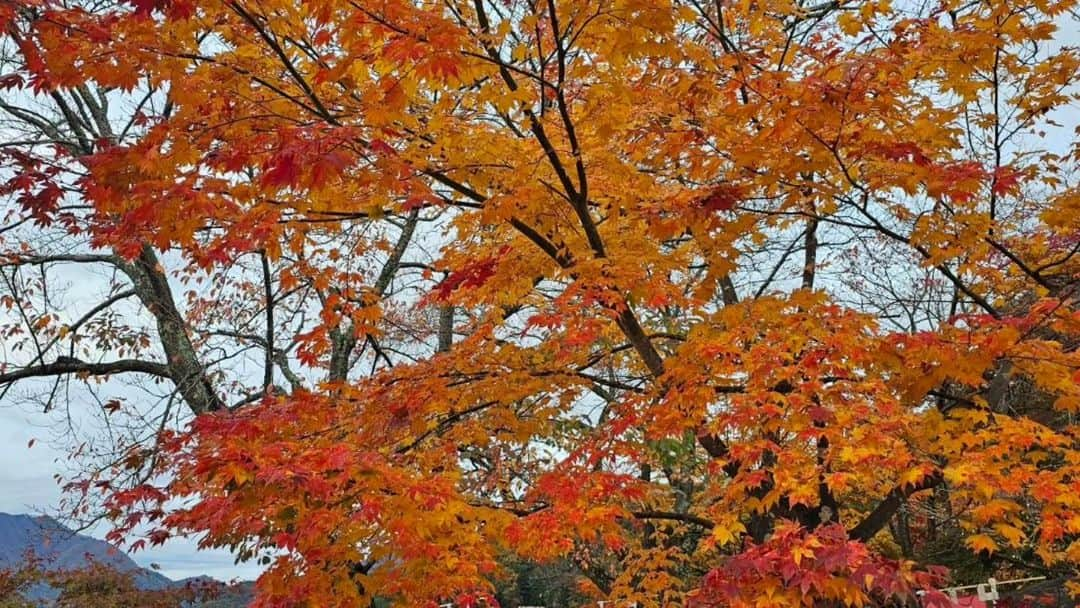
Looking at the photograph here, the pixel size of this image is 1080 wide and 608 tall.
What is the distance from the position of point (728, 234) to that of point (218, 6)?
150 inches

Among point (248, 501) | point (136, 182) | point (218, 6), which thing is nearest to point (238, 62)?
point (218, 6)

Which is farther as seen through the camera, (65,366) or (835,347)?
(65,366)

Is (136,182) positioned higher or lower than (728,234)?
higher

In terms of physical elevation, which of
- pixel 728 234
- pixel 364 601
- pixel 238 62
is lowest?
pixel 364 601

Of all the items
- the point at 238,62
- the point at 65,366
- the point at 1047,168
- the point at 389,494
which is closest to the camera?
the point at 389,494

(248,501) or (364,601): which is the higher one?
(248,501)

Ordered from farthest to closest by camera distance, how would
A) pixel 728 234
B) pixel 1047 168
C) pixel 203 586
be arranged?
pixel 203 586
pixel 1047 168
pixel 728 234

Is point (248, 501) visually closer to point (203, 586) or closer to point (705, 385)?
point (705, 385)

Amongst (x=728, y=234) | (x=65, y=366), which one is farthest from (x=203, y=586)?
(x=728, y=234)

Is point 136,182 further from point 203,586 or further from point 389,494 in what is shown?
point 203,586

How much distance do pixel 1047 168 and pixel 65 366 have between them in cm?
1089

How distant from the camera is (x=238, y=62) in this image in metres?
5.00

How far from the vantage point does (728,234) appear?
5.66 metres

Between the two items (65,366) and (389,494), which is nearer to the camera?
(389,494)
